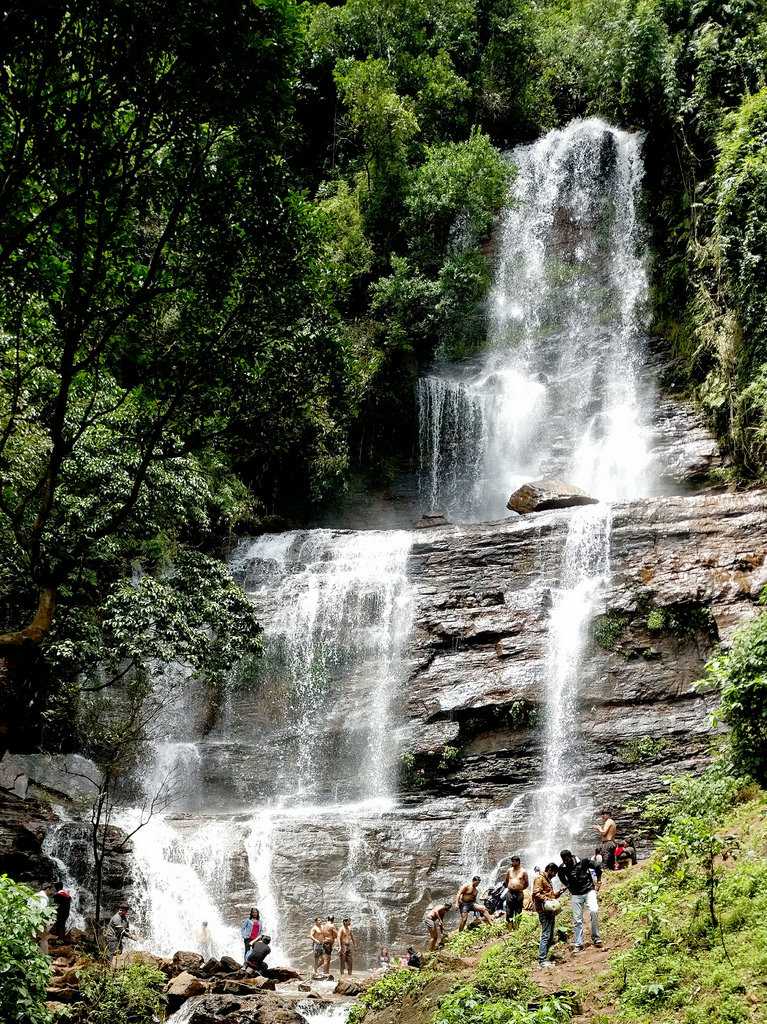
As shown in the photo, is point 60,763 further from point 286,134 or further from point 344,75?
point 344,75

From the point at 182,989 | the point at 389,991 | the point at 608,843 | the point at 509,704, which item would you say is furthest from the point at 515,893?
the point at 509,704

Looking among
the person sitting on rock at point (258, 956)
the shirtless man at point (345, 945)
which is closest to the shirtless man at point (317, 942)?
the shirtless man at point (345, 945)

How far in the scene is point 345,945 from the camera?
14219 millimetres

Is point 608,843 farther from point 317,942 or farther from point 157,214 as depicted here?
point 157,214

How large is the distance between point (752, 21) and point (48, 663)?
24.7 meters

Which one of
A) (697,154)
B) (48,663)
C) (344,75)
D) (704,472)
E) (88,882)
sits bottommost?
(88,882)

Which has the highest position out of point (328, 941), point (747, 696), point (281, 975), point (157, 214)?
point (157, 214)

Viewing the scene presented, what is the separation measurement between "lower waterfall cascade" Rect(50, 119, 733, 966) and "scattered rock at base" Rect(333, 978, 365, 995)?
258 cm

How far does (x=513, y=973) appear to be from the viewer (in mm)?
9391

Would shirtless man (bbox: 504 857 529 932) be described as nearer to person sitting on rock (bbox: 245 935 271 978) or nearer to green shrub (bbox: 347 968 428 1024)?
green shrub (bbox: 347 968 428 1024)

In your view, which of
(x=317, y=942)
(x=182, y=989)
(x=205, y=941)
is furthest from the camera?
(x=205, y=941)

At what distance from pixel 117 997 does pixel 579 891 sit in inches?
213

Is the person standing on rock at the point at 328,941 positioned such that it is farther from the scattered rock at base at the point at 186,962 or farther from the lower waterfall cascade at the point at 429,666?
the scattered rock at base at the point at 186,962

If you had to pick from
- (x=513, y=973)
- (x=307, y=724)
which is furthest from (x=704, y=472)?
(x=513, y=973)
